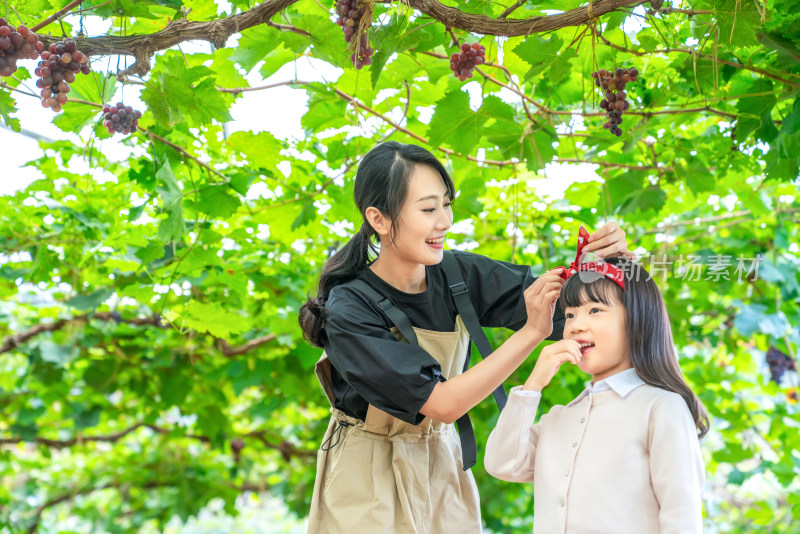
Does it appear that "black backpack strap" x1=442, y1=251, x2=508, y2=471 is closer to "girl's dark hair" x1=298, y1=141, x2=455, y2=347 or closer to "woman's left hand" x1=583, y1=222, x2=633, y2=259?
"girl's dark hair" x1=298, y1=141, x2=455, y2=347

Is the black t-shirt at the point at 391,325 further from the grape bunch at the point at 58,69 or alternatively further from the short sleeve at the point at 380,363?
the grape bunch at the point at 58,69

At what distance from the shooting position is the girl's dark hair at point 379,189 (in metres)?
1.72

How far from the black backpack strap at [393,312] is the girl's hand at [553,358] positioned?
32 cm

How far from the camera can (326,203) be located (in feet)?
9.28

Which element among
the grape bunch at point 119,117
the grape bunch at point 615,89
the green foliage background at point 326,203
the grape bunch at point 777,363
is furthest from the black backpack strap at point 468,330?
the grape bunch at point 777,363

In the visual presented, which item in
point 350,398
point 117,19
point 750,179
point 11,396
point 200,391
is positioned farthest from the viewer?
point 11,396

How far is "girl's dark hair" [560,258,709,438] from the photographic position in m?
1.46

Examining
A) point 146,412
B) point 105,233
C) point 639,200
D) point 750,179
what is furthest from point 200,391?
point 750,179

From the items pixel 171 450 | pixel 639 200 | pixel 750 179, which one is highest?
pixel 750 179

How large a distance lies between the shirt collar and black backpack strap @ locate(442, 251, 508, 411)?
0.24m

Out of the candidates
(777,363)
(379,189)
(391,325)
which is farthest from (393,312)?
(777,363)

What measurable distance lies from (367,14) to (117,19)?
740 mm

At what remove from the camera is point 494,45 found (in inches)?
78.7

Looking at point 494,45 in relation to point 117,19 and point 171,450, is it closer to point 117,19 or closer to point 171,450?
point 117,19
